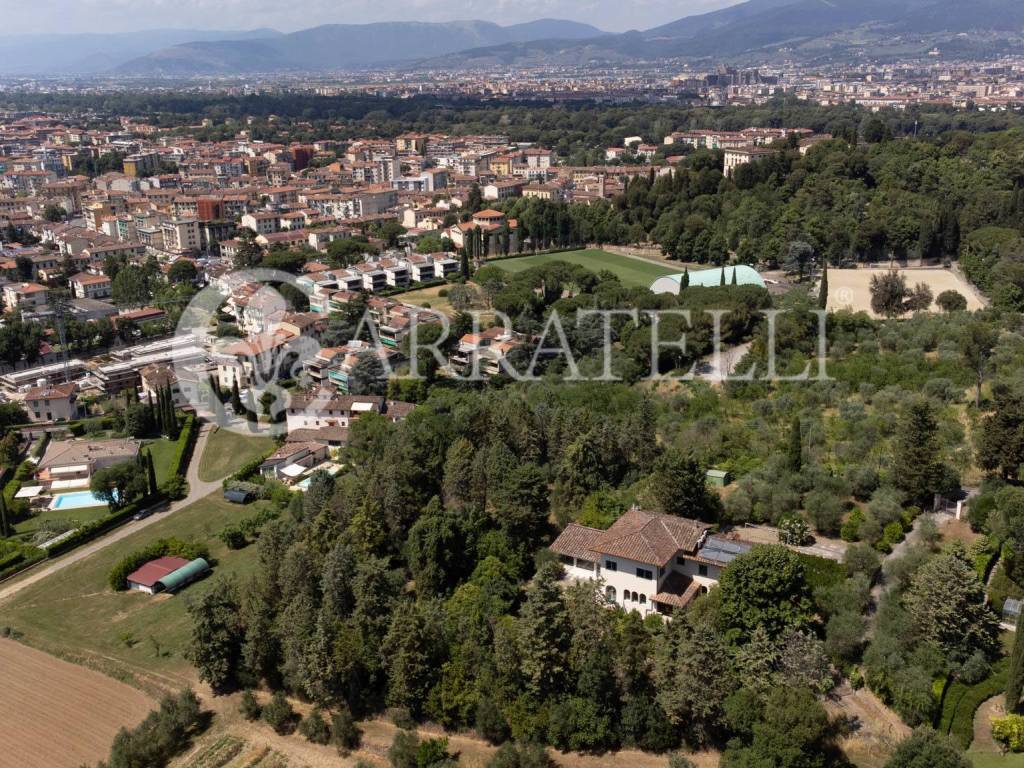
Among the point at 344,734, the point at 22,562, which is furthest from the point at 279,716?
the point at 22,562

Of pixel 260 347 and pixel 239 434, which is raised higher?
pixel 260 347

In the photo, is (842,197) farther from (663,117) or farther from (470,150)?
(663,117)

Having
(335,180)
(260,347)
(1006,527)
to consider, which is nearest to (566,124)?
(335,180)

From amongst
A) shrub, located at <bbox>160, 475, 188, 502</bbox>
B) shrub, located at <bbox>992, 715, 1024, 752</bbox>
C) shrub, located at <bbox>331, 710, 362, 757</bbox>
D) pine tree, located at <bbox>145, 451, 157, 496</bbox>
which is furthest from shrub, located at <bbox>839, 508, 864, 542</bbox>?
pine tree, located at <bbox>145, 451, 157, 496</bbox>

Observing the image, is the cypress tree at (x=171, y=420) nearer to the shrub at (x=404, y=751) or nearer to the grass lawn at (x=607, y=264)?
the shrub at (x=404, y=751)

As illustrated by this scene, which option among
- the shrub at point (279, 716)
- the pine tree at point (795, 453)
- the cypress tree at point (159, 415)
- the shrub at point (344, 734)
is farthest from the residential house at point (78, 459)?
the pine tree at point (795, 453)

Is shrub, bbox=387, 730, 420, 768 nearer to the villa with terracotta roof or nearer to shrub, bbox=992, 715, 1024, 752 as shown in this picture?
the villa with terracotta roof

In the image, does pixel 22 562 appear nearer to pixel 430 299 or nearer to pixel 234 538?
pixel 234 538
